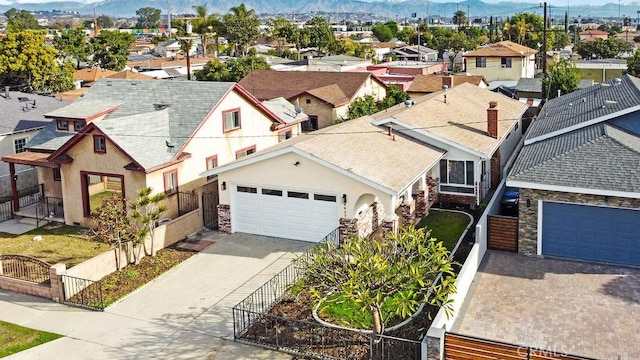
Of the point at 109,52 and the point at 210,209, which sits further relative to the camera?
the point at 109,52

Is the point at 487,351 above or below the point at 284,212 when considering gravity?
below

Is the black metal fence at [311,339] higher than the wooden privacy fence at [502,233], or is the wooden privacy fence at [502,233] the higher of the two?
the wooden privacy fence at [502,233]

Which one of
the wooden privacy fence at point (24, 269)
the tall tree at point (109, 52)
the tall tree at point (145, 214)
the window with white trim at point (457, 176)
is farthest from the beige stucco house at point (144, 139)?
the tall tree at point (109, 52)

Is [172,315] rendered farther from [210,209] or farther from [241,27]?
[241,27]

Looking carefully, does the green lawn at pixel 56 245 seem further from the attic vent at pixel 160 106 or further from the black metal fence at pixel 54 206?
the attic vent at pixel 160 106

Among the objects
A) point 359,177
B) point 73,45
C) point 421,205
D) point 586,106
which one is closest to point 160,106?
point 359,177

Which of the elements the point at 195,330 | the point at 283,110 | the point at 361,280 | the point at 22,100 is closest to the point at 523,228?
the point at 361,280

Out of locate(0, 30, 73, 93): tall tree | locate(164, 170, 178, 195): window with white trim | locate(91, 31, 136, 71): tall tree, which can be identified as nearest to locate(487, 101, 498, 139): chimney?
locate(164, 170, 178, 195): window with white trim
